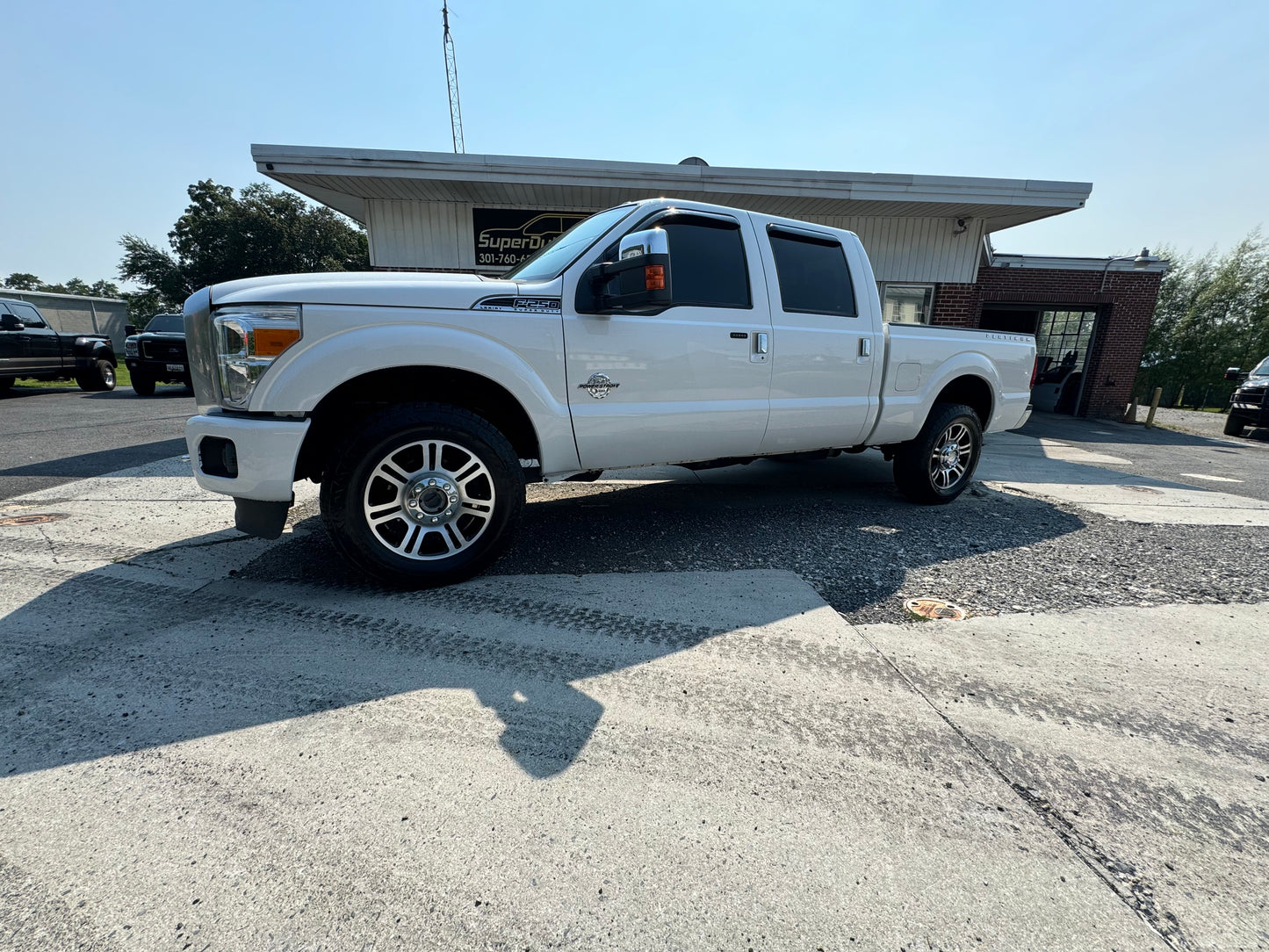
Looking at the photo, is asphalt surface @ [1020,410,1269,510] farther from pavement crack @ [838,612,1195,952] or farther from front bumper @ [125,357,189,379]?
front bumper @ [125,357,189,379]

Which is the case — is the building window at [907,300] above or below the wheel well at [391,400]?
above

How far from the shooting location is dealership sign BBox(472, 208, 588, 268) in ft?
32.0

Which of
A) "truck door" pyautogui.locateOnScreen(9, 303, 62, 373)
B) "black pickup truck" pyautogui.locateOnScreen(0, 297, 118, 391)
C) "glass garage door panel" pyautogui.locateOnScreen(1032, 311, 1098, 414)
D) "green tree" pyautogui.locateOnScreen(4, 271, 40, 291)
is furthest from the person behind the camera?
"green tree" pyautogui.locateOnScreen(4, 271, 40, 291)

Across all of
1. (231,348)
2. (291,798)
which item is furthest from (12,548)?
(291,798)

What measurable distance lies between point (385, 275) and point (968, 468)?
4.82 meters

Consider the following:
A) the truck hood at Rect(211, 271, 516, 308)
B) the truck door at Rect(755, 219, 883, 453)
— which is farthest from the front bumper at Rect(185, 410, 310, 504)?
the truck door at Rect(755, 219, 883, 453)

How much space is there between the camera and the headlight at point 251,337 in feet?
8.47

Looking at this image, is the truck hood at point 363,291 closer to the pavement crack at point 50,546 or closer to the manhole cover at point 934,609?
the pavement crack at point 50,546

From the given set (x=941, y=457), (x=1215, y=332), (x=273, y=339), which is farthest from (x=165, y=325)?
(x=1215, y=332)

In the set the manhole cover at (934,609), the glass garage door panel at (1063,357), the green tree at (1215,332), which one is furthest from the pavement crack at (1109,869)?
the green tree at (1215,332)

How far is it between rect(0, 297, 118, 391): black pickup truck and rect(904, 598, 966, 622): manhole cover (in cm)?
1646

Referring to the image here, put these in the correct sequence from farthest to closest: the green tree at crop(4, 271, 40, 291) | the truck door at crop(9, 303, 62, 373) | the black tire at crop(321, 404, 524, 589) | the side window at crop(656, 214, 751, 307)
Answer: the green tree at crop(4, 271, 40, 291) < the truck door at crop(9, 303, 62, 373) < the side window at crop(656, 214, 751, 307) < the black tire at crop(321, 404, 524, 589)

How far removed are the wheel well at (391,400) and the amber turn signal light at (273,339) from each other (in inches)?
10.6

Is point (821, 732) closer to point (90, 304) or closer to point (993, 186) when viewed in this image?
point (993, 186)
